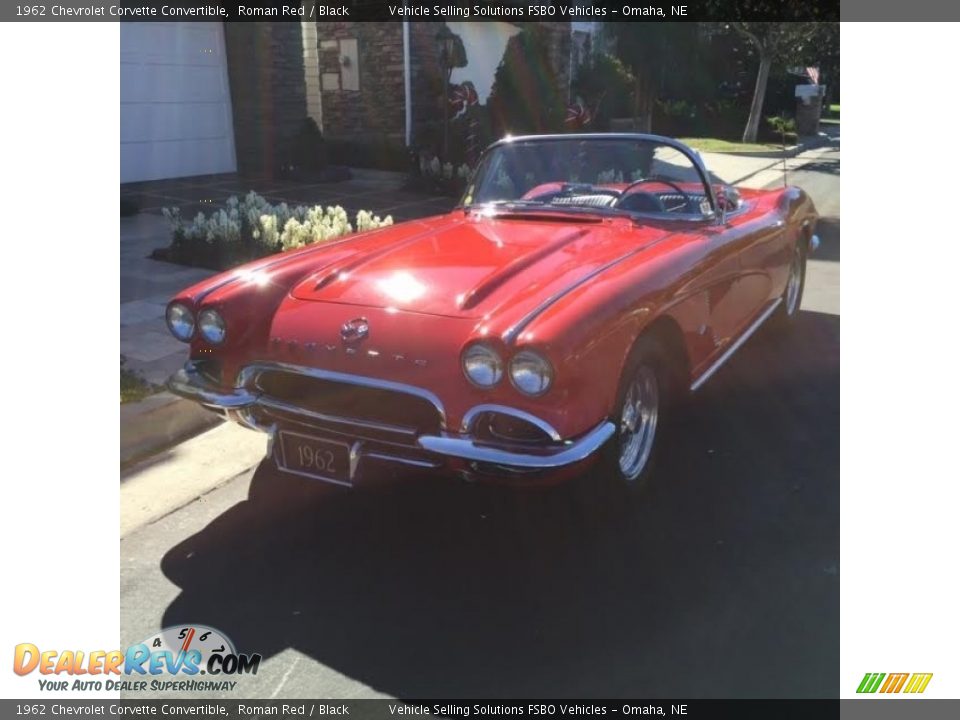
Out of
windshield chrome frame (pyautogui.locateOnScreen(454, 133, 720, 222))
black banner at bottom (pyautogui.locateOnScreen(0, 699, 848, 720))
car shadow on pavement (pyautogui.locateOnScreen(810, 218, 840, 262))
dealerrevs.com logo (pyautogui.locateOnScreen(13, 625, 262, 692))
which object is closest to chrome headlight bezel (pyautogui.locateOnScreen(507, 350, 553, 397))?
black banner at bottom (pyautogui.locateOnScreen(0, 699, 848, 720))

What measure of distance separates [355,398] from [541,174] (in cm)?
189

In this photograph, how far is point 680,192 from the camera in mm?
4312

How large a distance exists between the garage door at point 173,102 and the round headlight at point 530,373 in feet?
32.2

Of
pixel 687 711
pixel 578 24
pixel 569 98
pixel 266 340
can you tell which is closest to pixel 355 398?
pixel 266 340

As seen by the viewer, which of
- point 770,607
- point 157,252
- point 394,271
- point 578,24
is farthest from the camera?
point 578,24

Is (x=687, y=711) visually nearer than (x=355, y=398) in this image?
Yes

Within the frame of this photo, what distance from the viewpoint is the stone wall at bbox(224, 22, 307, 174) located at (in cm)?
1257

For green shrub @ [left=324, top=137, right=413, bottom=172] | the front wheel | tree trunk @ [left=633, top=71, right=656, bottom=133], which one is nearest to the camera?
the front wheel

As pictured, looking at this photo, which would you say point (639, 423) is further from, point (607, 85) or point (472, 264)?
point (607, 85)

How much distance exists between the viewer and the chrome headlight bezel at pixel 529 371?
8.95 feet

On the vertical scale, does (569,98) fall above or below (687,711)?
above

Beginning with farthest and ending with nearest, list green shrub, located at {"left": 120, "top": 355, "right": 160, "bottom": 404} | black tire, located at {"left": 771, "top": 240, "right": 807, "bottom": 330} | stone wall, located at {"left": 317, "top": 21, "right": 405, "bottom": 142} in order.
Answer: stone wall, located at {"left": 317, "top": 21, "right": 405, "bottom": 142}
black tire, located at {"left": 771, "top": 240, "right": 807, "bottom": 330}
green shrub, located at {"left": 120, "top": 355, "right": 160, "bottom": 404}

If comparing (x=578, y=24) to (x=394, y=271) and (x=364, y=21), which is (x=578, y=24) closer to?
(x=364, y=21)
